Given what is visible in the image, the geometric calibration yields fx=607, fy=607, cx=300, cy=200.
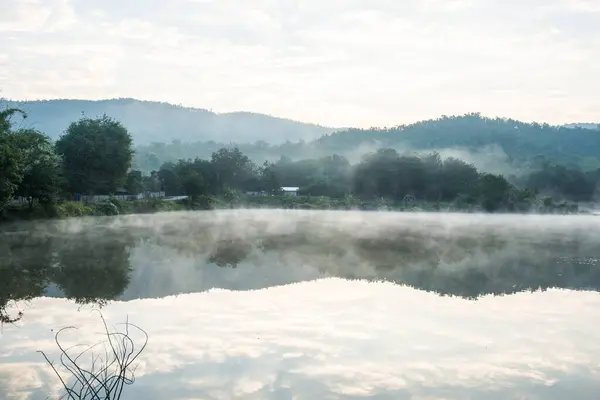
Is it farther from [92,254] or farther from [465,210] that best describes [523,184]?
[92,254]

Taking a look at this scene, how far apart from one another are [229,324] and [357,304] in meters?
3.65

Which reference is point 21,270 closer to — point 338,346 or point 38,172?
point 338,346

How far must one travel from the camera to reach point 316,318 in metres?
12.3

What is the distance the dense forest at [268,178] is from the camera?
149ft

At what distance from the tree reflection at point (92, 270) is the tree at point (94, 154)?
1347 inches

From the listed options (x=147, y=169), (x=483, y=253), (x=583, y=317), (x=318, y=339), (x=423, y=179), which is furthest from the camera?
(x=147, y=169)

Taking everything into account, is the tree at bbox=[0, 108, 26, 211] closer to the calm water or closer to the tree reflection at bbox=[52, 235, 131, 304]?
the tree reflection at bbox=[52, 235, 131, 304]

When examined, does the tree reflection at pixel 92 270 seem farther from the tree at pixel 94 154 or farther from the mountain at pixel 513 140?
the mountain at pixel 513 140

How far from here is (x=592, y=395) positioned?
7.66m

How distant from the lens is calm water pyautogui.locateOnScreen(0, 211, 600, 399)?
802 centimetres

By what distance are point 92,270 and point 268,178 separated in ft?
296

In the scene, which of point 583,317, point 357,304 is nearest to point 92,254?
point 357,304

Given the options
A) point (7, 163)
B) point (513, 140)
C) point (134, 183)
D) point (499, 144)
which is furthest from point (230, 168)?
point (513, 140)

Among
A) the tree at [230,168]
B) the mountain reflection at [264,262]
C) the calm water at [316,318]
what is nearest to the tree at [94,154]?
the mountain reflection at [264,262]
